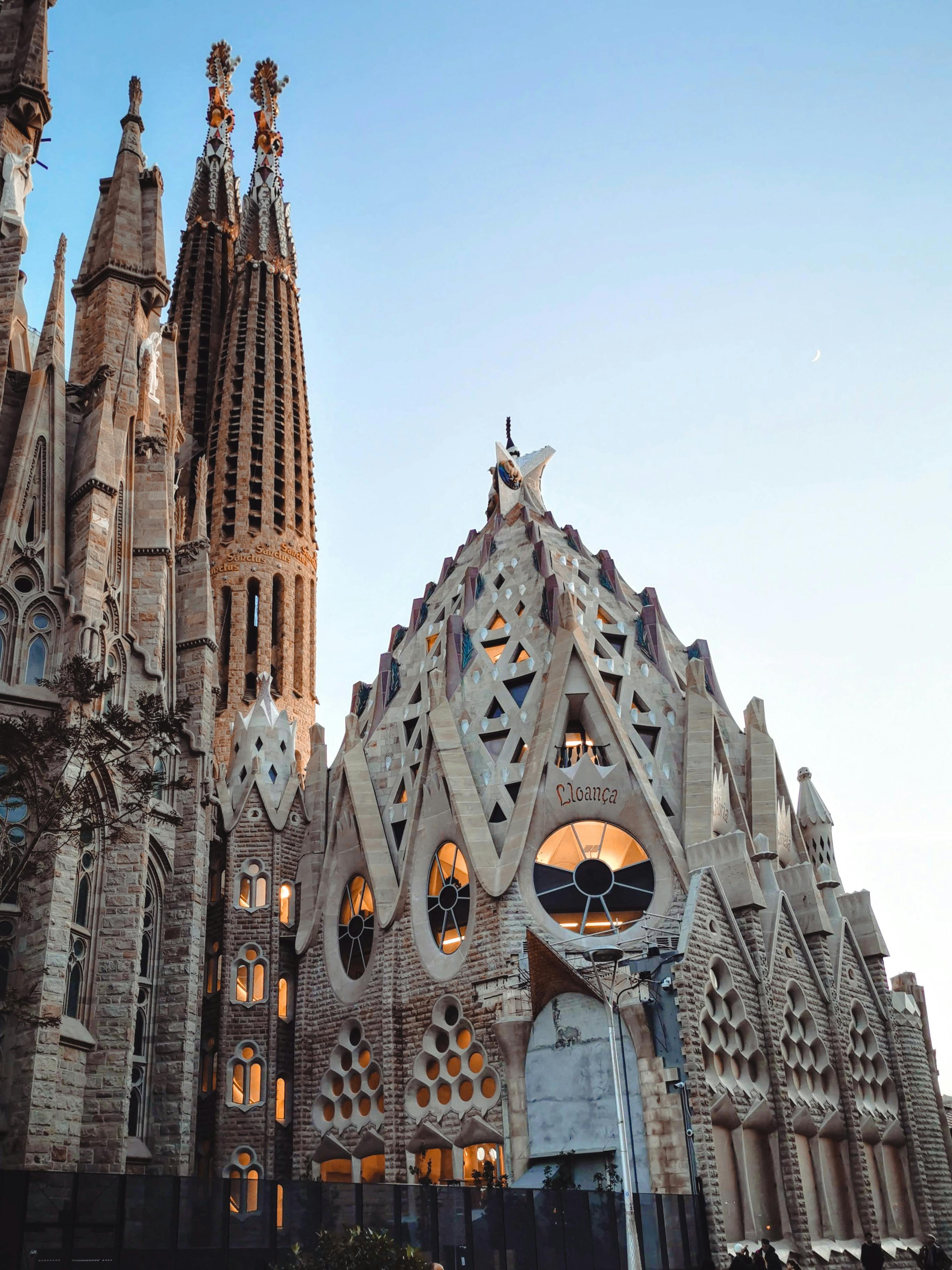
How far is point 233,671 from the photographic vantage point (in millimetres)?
45438

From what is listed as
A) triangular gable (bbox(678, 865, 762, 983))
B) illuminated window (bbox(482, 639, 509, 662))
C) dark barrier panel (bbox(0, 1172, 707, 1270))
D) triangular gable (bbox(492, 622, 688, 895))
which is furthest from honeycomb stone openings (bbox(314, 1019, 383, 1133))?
illuminated window (bbox(482, 639, 509, 662))

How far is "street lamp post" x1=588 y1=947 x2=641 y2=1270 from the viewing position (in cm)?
1822

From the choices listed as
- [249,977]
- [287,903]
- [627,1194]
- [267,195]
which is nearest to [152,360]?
[287,903]

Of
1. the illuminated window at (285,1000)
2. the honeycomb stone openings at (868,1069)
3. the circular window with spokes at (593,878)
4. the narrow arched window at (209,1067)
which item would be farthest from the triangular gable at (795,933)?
the narrow arched window at (209,1067)

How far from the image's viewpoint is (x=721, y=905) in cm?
2402

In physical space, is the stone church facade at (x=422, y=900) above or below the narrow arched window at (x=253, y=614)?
below

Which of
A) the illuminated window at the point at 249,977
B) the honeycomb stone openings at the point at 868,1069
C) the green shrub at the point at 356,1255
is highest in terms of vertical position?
the illuminated window at the point at 249,977

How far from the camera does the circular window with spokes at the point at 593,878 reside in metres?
25.4

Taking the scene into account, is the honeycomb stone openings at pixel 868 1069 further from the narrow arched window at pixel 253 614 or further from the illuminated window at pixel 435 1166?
the narrow arched window at pixel 253 614

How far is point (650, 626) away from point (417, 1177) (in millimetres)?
14884

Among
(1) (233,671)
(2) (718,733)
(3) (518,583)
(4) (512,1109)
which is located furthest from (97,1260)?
(1) (233,671)

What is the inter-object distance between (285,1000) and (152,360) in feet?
54.7

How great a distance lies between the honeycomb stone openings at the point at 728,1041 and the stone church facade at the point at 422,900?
8cm

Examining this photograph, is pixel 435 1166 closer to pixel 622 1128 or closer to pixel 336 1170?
pixel 336 1170
